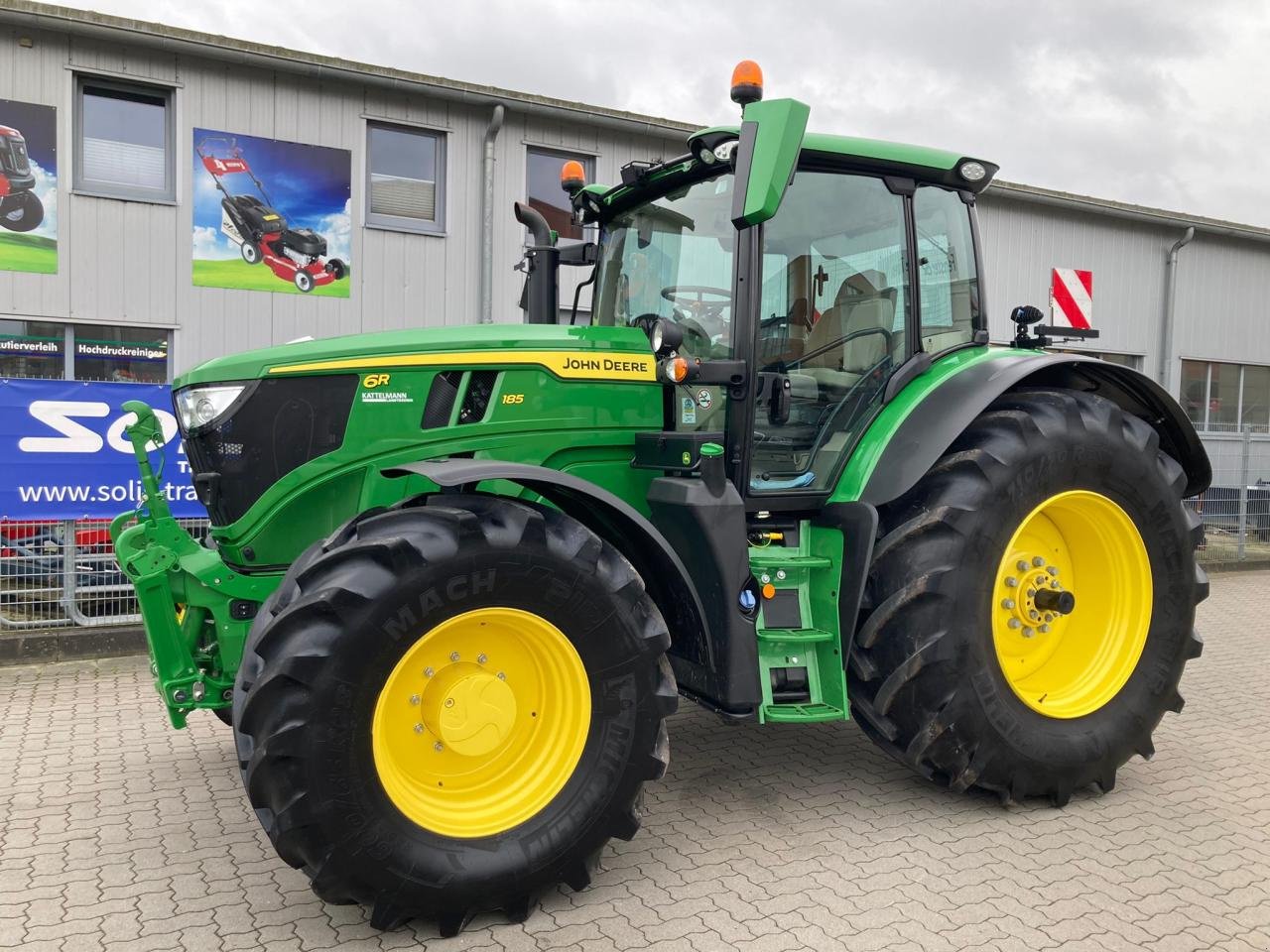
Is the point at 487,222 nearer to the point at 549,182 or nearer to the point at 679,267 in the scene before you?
the point at 549,182

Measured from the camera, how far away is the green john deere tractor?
111 inches

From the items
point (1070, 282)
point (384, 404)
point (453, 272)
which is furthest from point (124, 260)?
point (1070, 282)

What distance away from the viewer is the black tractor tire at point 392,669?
266 centimetres

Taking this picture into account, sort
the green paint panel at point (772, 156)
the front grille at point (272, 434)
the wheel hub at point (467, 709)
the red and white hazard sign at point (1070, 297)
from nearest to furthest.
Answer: the wheel hub at point (467, 709) < the green paint panel at point (772, 156) < the front grille at point (272, 434) < the red and white hazard sign at point (1070, 297)

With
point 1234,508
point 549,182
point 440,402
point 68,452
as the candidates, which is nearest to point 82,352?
point 68,452

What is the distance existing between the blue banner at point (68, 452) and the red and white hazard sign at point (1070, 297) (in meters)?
11.5

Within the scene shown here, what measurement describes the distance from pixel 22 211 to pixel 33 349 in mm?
1185

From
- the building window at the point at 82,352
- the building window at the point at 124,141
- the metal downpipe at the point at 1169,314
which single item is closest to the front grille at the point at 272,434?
the building window at the point at 82,352

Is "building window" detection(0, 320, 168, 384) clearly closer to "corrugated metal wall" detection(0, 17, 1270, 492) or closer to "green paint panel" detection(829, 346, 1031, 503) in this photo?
"corrugated metal wall" detection(0, 17, 1270, 492)

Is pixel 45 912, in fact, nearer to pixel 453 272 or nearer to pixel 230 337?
pixel 230 337

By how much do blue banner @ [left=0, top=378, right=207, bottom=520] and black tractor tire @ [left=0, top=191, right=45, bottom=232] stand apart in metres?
3.30

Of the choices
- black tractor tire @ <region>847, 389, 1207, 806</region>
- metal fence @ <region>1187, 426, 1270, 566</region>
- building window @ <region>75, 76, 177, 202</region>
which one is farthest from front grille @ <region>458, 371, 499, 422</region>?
metal fence @ <region>1187, 426, 1270, 566</region>

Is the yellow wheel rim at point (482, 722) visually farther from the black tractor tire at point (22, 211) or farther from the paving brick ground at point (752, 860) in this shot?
the black tractor tire at point (22, 211)

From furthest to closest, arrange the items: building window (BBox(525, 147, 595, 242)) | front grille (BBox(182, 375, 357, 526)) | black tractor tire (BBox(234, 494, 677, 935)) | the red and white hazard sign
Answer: the red and white hazard sign → building window (BBox(525, 147, 595, 242)) → front grille (BBox(182, 375, 357, 526)) → black tractor tire (BBox(234, 494, 677, 935))
